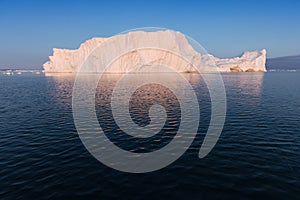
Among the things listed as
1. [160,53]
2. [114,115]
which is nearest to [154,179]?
[114,115]

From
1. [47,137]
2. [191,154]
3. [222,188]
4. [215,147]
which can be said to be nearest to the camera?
[222,188]

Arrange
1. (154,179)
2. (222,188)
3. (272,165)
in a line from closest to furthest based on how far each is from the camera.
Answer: (222,188) < (154,179) < (272,165)

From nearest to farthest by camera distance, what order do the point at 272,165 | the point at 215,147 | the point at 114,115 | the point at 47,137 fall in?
the point at 272,165
the point at 215,147
the point at 47,137
the point at 114,115

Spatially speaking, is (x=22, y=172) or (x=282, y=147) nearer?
(x=22, y=172)

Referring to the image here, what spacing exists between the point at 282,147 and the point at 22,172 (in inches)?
912

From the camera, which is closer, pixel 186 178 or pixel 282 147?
pixel 186 178

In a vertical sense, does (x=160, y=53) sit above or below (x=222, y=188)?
above

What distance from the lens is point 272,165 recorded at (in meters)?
15.4

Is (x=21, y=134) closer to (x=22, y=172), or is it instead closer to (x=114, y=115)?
(x=22, y=172)

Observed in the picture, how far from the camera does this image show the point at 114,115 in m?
33.1

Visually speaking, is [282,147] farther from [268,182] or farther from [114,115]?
[114,115]

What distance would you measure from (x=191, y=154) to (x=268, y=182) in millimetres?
6348

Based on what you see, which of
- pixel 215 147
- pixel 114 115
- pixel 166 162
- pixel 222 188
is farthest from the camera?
pixel 114 115

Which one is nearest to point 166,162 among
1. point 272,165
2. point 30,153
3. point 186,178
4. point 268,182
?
point 186,178
